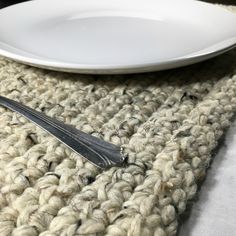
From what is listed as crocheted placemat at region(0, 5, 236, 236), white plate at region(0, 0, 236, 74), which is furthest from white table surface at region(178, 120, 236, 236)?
white plate at region(0, 0, 236, 74)

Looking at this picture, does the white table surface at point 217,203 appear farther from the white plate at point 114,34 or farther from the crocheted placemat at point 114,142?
the white plate at point 114,34

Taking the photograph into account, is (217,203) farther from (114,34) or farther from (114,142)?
(114,34)

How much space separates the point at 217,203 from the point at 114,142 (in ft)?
0.30

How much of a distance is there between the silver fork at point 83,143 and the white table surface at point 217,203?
0.21ft

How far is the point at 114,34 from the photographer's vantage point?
55cm

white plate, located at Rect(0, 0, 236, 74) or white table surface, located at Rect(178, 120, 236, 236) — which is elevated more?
white plate, located at Rect(0, 0, 236, 74)

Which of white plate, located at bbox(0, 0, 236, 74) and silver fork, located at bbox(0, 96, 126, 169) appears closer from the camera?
silver fork, located at bbox(0, 96, 126, 169)

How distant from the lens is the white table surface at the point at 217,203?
0.31 meters

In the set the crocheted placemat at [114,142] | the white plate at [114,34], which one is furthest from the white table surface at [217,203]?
the white plate at [114,34]

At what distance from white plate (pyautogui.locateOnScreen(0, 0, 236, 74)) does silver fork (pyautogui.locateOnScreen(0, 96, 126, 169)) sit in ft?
0.25

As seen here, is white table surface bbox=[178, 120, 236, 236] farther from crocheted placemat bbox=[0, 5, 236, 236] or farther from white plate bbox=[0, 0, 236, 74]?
white plate bbox=[0, 0, 236, 74]

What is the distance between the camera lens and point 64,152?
350 mm

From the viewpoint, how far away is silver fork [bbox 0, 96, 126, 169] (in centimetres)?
34

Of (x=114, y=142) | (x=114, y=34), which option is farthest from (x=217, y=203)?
(x=114, y=34)
